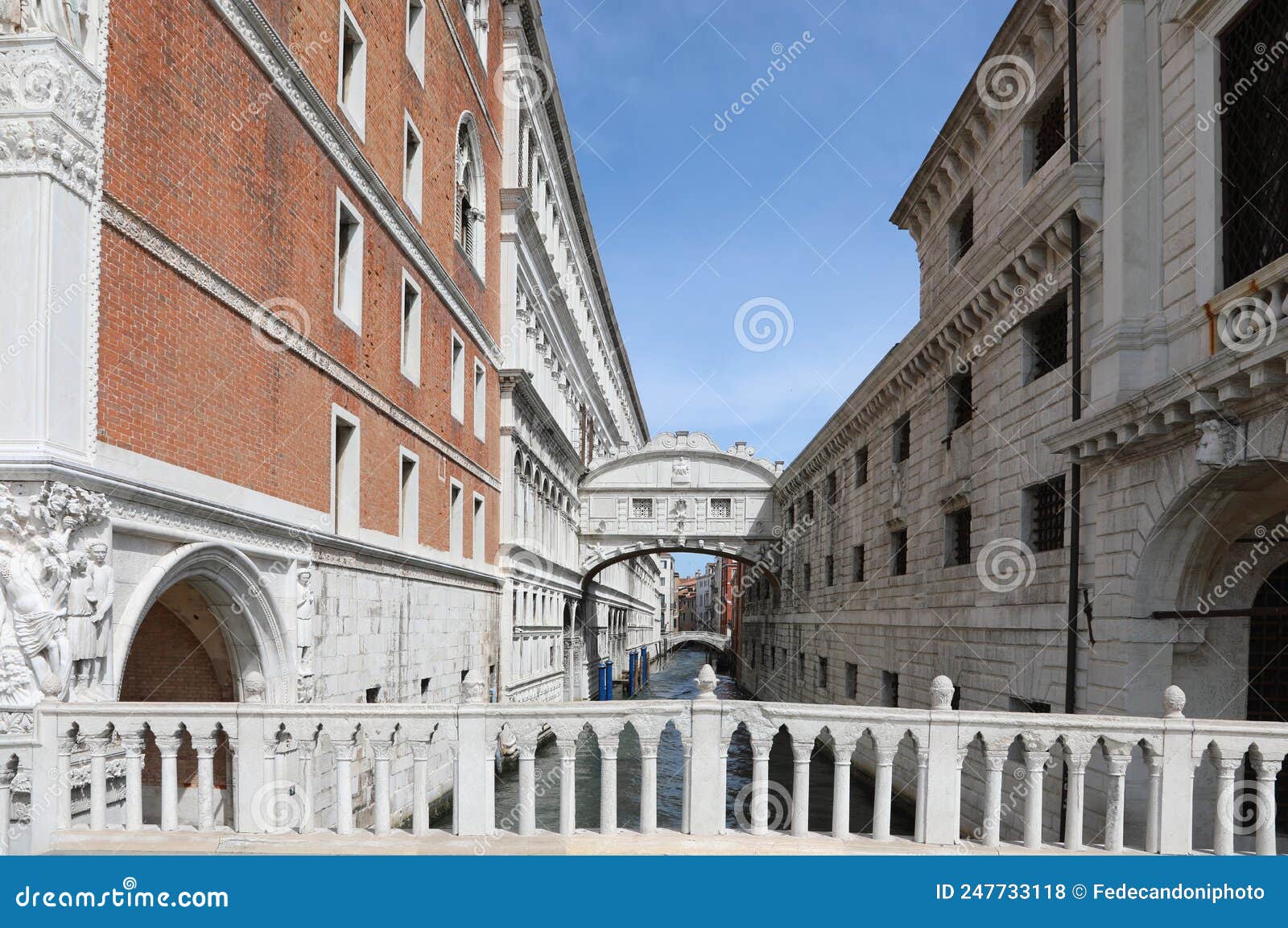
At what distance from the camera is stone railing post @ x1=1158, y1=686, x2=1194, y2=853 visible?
709 centimetres

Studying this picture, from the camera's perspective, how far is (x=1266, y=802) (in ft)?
23.1

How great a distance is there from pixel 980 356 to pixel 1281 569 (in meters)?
6.38

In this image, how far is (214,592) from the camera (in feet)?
33.9

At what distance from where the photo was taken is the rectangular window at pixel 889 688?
20031 mm

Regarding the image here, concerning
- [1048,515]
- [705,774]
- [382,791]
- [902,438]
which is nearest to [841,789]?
[705,774]

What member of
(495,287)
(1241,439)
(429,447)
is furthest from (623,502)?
(1241,439)

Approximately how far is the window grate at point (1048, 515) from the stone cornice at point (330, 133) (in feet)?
33.4

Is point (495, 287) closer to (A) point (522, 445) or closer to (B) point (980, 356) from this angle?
(A) point (522, 445)

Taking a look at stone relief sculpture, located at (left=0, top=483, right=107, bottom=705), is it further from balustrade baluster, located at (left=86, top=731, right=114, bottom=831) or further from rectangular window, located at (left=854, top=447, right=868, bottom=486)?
rectangular window, located at (left=854, top=447, right=868, bottom=486)

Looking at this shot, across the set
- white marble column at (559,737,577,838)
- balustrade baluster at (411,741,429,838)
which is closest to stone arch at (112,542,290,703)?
balustrade baluster at (411,741,429,838)

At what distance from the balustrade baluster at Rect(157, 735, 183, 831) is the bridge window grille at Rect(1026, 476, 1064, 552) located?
1027 cm

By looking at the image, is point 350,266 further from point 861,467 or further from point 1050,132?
point 861,467

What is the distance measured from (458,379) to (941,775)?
49.0 feet

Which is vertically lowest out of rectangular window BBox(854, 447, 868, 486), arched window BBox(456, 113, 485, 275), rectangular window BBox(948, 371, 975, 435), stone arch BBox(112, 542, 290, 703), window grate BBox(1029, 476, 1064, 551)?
stone arch BBox(112, 542, 290, 703)
